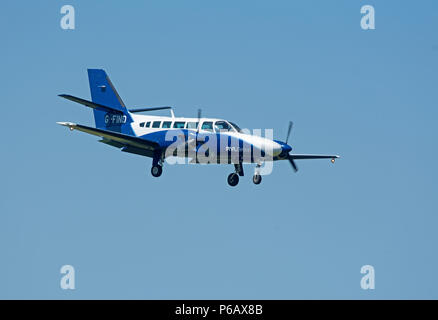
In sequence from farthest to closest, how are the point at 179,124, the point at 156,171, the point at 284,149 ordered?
1. the point at 156,171
2. the point at 179,124
3. the point at 284,149

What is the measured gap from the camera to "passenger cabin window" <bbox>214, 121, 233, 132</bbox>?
54.7m

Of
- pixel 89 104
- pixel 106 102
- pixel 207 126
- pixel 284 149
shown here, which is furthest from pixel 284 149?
pixel 106 102

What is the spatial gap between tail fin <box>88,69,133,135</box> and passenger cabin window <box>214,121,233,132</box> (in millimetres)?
5573

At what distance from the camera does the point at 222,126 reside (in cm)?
5475

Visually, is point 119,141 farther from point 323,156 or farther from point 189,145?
point 323,156

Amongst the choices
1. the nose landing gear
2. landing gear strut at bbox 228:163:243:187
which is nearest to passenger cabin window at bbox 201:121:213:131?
landing gear strut at bbox 228:163:243:187

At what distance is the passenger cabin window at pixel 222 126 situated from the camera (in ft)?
179

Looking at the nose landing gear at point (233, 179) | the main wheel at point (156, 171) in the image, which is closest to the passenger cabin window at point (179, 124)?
the main wheel at point (156, 171)

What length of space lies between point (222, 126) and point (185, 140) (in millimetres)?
2067

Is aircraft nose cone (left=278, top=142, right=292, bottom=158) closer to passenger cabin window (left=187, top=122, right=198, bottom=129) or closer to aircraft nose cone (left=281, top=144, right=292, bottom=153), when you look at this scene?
aircraft nose cone (left=281, top=144, right=292, bottom=153)

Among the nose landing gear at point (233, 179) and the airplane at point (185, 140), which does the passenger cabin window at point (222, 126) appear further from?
the nose landing gear at point (233, 179)

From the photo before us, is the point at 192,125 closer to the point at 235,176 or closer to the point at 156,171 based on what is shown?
the point at 156,171
